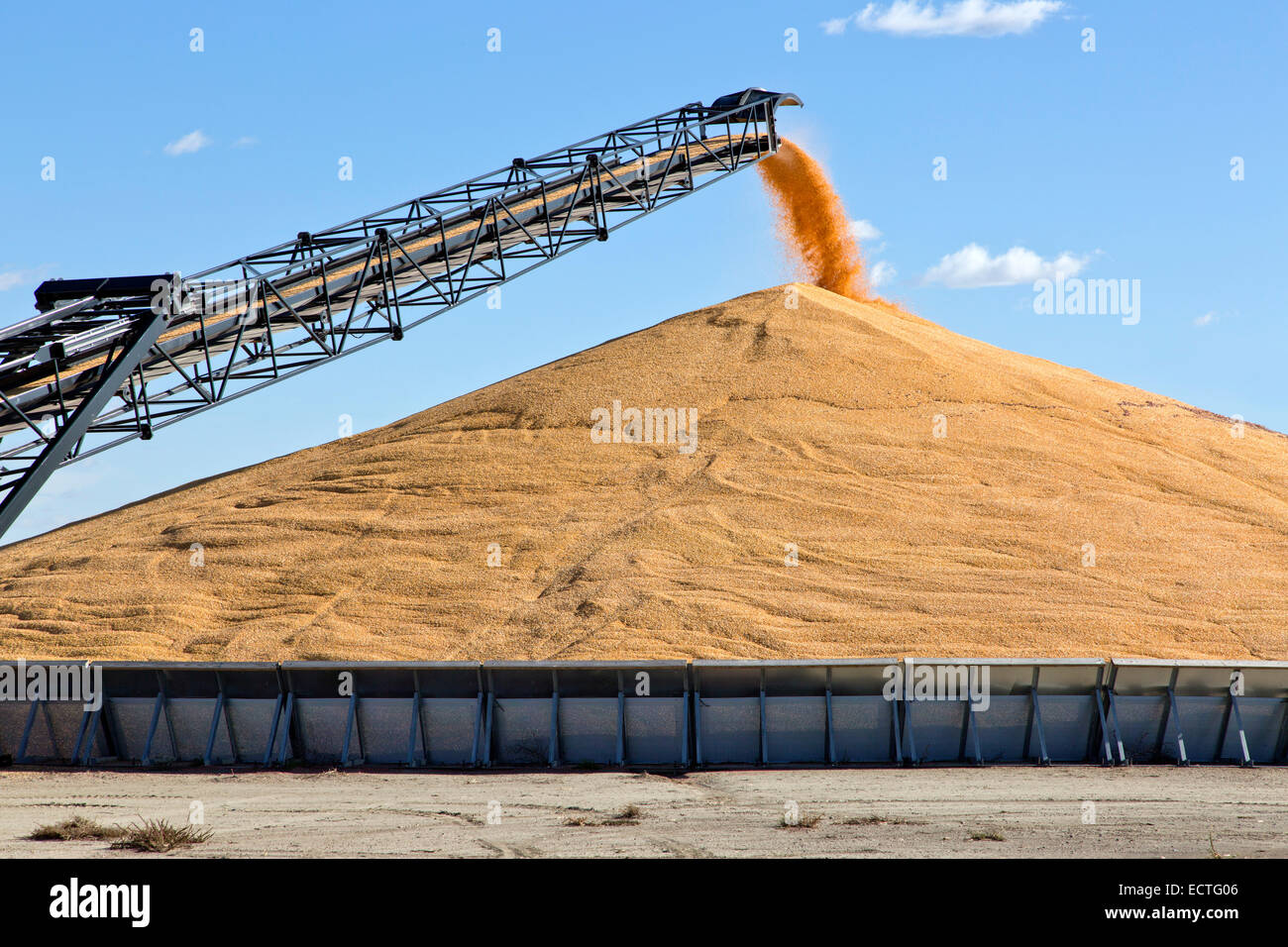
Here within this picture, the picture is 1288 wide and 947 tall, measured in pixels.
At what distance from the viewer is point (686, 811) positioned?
1071 centimetres

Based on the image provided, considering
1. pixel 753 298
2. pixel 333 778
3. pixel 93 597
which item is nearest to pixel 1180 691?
pixel 333 778

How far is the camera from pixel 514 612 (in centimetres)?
1898

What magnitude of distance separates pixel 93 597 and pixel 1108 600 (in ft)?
59.8

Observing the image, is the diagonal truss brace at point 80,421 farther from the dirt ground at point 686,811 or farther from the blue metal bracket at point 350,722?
the blue metal bracket at point 350,722

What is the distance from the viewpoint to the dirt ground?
30.1 feet

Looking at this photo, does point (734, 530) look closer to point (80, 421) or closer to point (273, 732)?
point (273, 732)

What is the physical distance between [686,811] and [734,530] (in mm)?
11132

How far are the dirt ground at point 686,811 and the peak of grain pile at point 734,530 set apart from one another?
15.9ft

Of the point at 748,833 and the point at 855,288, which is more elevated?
the point at 855,288

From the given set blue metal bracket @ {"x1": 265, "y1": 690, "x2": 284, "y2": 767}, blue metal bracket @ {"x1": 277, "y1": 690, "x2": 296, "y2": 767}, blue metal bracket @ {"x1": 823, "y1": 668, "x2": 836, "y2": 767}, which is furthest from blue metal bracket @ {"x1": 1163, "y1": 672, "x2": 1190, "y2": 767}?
blue metal bracket @ {"x1": 265, "y1": 690, "x2": 284, "y2": 767}

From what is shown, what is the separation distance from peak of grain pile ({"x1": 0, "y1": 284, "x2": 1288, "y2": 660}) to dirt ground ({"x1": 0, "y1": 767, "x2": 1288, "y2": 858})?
15.9 feet

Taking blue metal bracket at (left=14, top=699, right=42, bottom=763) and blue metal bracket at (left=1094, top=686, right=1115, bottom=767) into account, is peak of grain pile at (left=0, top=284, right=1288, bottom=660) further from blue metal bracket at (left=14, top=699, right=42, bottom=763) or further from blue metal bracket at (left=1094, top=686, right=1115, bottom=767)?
blue metal bracket at (left=14, top=699, right=42, bottom=763)
